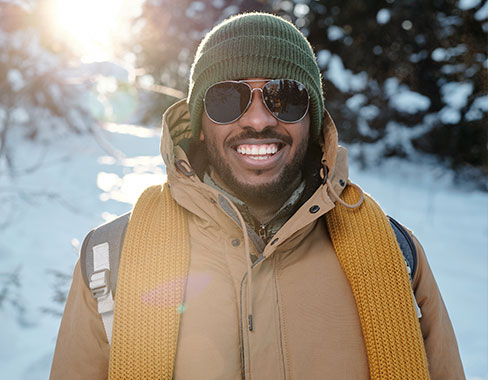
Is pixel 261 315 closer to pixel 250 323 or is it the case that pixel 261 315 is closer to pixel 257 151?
pixel 250 323

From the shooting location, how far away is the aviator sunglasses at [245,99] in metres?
1.76

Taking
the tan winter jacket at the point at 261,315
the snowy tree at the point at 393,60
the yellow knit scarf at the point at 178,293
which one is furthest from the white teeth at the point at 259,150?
the snowy tree at the point at 393,60

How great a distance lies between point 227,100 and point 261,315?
103cm

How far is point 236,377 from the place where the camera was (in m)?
1.37

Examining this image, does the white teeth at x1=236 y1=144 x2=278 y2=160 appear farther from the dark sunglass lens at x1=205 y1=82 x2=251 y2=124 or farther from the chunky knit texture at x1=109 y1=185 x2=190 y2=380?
the chunky knit texture at x1=109 y1=185 x2=190 y2=380

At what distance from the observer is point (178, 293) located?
142 centimetres

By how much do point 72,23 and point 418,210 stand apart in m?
7.43

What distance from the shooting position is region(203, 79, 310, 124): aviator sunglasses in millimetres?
1760

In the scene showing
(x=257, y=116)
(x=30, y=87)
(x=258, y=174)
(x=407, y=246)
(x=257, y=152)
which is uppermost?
(x=30, y=87)

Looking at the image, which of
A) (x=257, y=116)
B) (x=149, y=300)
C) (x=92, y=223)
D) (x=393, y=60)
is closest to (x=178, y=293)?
(x=149, y=300)

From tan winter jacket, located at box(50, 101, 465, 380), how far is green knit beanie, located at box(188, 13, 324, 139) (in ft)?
1.48

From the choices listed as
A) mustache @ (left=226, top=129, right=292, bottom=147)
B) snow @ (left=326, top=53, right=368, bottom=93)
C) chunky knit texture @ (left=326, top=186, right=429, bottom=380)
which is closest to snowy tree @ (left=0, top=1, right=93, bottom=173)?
mustache @ (left=226, top=129, right=292, bottom=147)

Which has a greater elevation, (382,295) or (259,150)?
(259,150)

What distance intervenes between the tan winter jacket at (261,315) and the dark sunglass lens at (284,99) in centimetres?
38
